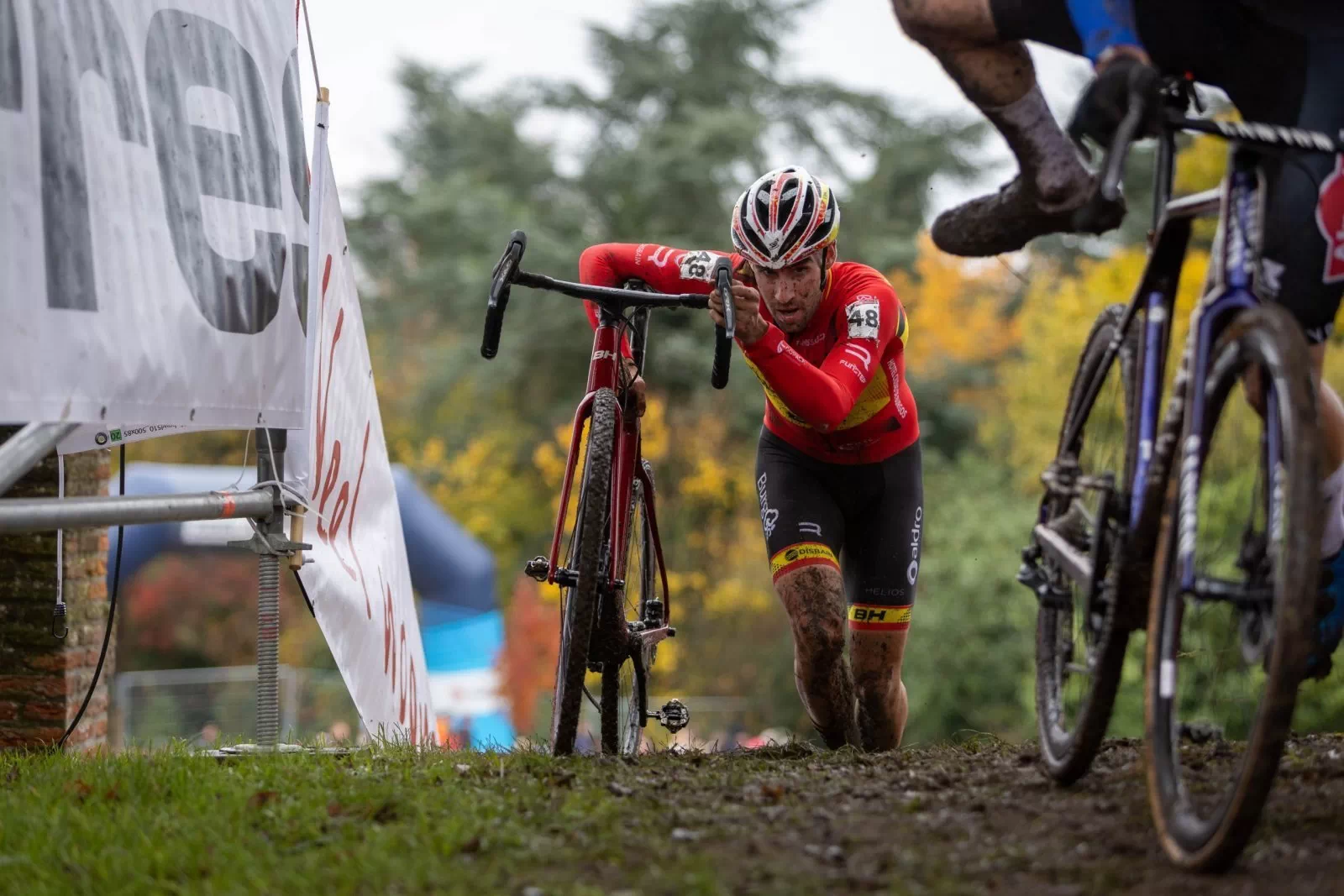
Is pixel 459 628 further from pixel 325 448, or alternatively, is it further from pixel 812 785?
pixel 812 785

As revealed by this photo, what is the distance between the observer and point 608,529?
16.8 ft

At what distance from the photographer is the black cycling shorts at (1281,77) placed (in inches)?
134

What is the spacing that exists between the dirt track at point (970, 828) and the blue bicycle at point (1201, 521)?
0.13 m

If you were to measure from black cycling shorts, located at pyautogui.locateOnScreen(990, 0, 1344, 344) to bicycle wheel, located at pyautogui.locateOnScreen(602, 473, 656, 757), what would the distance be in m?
2.52

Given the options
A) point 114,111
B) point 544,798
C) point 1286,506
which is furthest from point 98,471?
point 1286,506

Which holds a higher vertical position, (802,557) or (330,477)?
(330,477)

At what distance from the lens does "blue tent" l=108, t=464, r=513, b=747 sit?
934 inches

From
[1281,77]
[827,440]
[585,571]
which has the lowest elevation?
[585,571]

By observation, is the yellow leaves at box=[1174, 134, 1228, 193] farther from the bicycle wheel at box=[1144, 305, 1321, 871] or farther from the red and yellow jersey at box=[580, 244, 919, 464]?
the bicycle wheel at box=[1144, 305, 1321, 871]

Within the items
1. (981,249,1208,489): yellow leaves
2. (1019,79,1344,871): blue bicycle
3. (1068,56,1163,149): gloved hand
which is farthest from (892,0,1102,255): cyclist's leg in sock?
(981,249,1208,489): yellow leaves

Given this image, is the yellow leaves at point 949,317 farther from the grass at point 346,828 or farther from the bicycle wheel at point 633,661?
the grass at point 346,828

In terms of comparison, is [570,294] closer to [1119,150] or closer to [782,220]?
[782,220]

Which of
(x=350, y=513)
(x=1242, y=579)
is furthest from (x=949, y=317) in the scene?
(x=1242, y=579)

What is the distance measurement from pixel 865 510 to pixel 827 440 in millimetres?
415
